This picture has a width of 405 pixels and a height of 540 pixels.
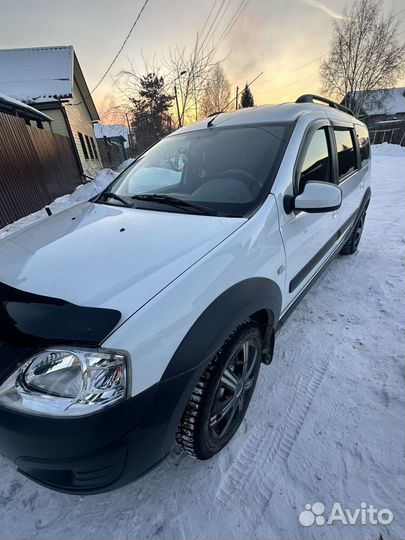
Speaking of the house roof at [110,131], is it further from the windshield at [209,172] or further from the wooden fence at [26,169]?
the windshield at [209,172]

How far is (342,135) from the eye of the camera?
2.85 meters

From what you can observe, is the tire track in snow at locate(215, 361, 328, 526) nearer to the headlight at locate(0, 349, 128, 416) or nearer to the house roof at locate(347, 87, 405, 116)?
the headlight at locate(0, 349, 128, 416)

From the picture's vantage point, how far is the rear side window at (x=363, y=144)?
3.47 metres

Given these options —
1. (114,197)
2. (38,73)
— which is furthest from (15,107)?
(114,197)

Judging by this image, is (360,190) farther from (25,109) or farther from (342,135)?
(25,109)

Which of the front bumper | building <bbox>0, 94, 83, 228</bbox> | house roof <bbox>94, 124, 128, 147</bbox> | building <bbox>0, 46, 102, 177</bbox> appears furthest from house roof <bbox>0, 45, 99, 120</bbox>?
house roof <bbox>94, 124, 128, 147</bbox>

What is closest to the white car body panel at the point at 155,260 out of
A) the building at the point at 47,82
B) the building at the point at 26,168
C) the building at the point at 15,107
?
the building at the point at 26,168

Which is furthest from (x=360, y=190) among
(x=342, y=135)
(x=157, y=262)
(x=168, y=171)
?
(x=157, y=262)

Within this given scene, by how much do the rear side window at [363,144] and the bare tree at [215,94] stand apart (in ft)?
49.0

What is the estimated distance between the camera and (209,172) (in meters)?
2.12

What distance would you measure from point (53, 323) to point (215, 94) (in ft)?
72.0

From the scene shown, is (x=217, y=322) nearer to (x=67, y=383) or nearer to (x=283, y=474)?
(x=67, y=383)

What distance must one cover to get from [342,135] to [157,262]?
2.57 m

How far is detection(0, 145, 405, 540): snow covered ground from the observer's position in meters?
1.37
